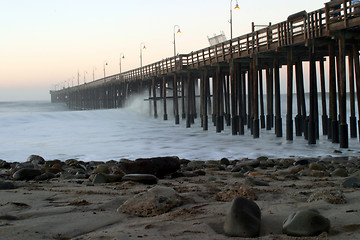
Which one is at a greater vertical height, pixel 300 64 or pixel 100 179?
pixel 300 64

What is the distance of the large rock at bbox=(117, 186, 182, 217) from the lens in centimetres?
401

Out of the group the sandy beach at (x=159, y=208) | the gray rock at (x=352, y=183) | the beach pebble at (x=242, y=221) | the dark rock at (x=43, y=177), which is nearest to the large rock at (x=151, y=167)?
the sandy beach at (x=159, y=208)

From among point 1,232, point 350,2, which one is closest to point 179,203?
point 1,232

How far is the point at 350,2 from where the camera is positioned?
1227 cm

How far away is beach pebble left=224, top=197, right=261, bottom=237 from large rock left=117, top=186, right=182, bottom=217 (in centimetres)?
88

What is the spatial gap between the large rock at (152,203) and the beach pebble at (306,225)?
129 cm

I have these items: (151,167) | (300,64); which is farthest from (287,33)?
(151,167)

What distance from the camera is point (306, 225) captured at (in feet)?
10.5

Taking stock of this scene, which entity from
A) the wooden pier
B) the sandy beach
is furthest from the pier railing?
the sandy beach

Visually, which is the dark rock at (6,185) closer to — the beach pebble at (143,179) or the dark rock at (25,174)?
the dark rock at (25,174)

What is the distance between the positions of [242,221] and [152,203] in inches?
44.2

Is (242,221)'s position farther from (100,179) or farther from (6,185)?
(6,185)

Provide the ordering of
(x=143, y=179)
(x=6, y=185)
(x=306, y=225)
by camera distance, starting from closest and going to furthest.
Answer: (x=306, y=225) < (x=6, y=185) < (x=143, y=179)

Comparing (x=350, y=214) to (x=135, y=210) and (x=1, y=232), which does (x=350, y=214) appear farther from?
(x=1, y=232)
